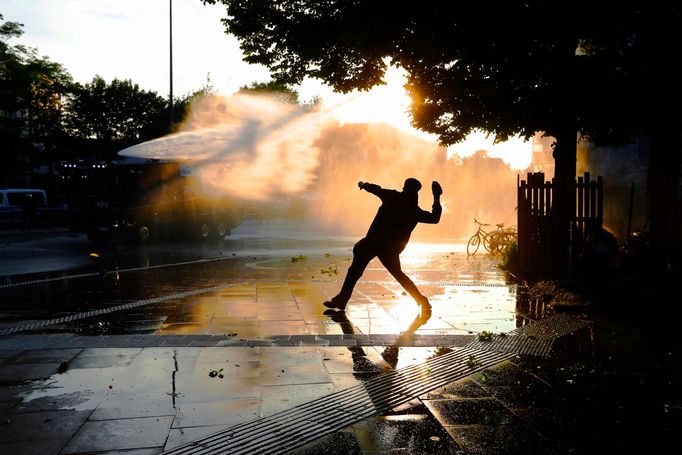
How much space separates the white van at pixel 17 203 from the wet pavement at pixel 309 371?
886 inches

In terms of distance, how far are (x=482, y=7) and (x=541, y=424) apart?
7346mm

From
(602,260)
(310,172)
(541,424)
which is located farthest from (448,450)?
(310,172)

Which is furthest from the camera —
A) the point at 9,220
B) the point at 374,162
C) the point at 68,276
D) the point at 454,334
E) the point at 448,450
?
the point at 374,162

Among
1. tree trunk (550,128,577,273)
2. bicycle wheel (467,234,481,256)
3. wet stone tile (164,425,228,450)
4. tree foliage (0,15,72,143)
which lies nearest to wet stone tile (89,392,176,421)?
wet stone tile (164,425,228,450)

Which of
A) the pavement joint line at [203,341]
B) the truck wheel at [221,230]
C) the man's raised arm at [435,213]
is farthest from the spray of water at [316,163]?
the pavement joint line at [203,341]

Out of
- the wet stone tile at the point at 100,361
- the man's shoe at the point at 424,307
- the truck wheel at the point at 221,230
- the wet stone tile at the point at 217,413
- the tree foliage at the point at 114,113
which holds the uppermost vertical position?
the tree foliage at the point at 114,113

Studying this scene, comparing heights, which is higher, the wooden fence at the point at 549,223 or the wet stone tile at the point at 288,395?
the wooden fence at the point at 549,223

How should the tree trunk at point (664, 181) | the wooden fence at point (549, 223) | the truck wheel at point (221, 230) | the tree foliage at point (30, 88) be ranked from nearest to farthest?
the wooden fence at point (549, 223)
the tree trunk at point (664, 181)
the truck wheel at point (221, 230)
the tree foliage at point (30, 88)

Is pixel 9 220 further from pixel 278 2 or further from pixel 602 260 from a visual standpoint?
pixel 602 260

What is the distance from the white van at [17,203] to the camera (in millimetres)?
30517

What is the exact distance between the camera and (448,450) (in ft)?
12.1

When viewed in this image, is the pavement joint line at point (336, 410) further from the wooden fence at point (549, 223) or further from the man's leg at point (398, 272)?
the wooden fence at point (549, 223)

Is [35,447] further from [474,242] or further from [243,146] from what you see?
[243,146]

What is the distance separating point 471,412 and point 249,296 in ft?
19.4
